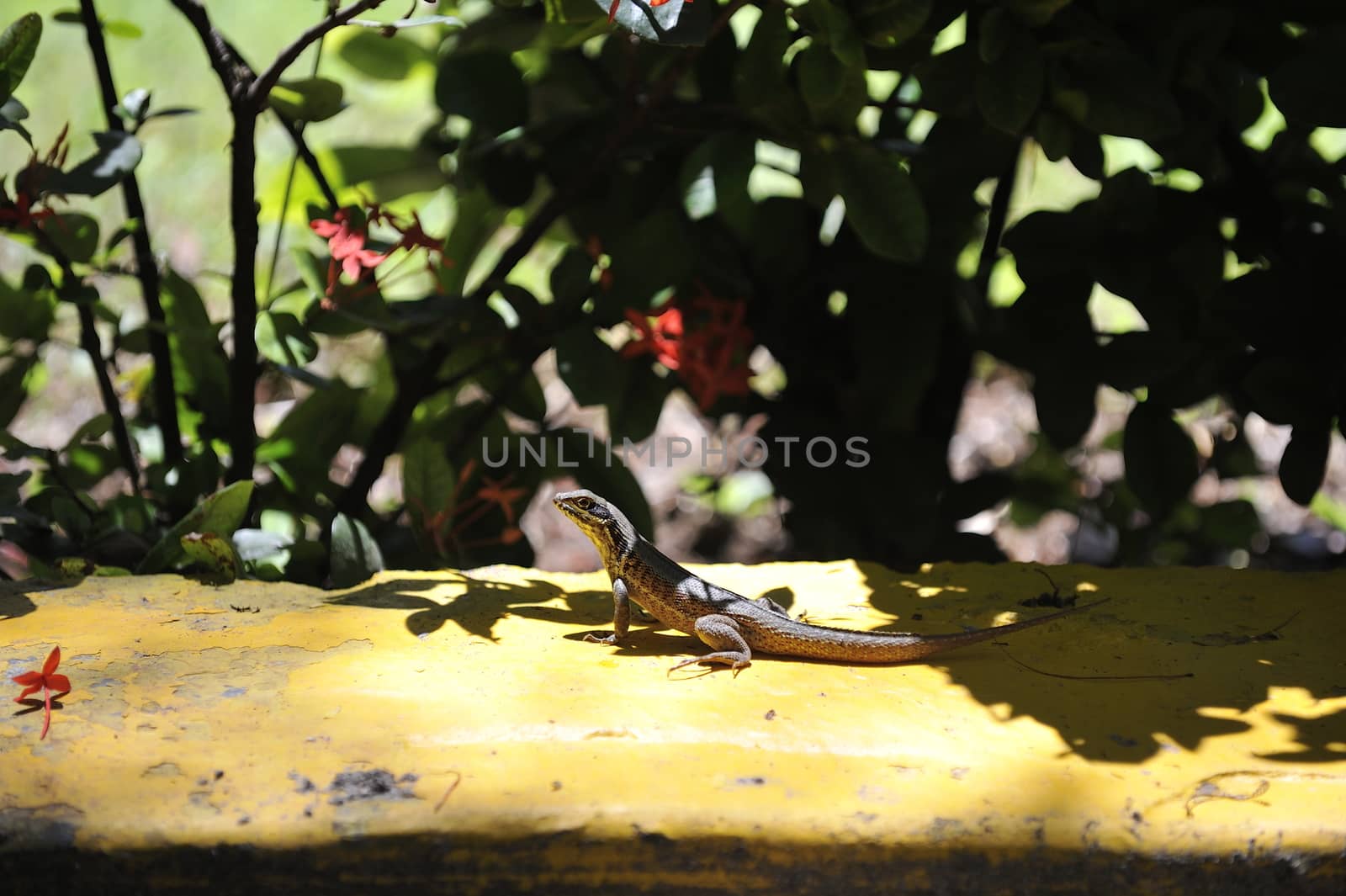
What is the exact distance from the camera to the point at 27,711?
179 centimetres

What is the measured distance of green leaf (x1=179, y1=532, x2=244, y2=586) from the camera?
7.74ft

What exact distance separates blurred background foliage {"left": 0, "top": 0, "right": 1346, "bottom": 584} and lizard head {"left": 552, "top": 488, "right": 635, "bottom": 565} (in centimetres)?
35

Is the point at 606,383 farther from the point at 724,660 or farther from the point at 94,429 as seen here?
the point at 94,429

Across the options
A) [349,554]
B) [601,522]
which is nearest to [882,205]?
[601,522]

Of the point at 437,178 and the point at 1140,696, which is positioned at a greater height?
the point at 437,178

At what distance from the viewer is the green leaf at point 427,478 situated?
2.73m

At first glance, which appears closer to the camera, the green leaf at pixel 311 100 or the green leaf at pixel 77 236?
the green leaf at pixel 311 100

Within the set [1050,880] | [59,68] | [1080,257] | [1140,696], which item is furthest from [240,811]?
[59,68]

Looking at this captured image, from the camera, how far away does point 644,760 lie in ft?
5.48

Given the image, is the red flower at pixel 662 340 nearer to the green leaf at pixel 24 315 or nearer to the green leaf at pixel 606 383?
the green leaf at pixel 606 383

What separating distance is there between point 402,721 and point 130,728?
39 cm

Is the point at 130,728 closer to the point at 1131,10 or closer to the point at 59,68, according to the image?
the point at 1131,10

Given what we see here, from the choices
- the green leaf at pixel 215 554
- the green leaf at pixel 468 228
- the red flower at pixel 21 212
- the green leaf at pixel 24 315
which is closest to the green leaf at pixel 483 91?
the green leaf at pixel 468 228

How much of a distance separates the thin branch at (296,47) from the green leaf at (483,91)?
658 millimetres
